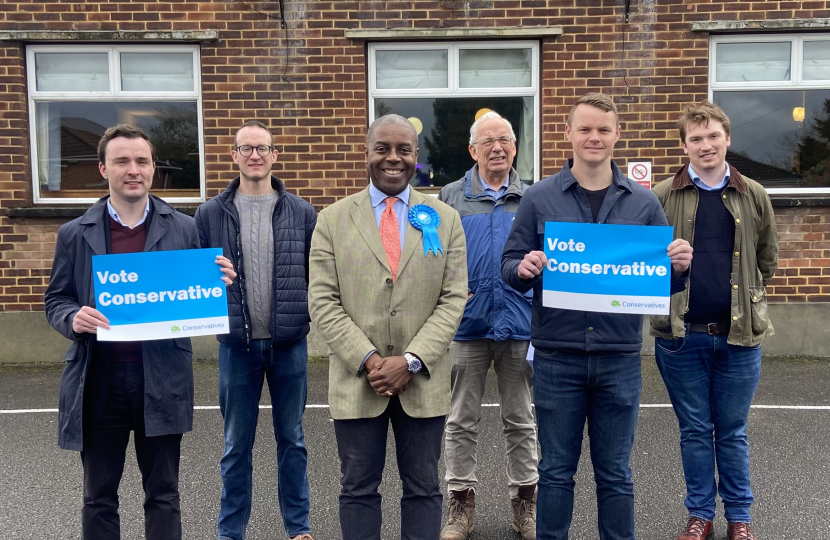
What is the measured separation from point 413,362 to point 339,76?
565 centimetres

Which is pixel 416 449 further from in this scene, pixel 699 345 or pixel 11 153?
pixel 11 153

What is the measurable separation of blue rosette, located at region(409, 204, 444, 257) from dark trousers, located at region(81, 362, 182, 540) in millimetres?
1273

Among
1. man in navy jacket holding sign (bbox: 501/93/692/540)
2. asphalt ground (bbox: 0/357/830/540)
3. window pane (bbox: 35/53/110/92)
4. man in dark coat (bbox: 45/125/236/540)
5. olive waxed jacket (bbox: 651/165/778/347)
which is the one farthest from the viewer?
window pane (bbox: 35/53/110/92)

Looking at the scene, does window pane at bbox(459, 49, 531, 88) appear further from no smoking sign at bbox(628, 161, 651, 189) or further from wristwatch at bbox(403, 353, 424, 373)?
wristwatch at bbox(403, 353, 424, 373)

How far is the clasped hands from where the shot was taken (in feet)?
9.12

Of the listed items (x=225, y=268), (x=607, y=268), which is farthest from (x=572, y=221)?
(x=225, y=268)

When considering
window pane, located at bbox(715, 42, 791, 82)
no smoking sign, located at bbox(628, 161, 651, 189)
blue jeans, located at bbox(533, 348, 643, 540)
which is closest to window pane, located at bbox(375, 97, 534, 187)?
no smoking sign, located at bbox(628, 161, 651, 189)

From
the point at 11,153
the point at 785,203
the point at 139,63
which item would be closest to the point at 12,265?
the point at 11,153

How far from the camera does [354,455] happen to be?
2.88m

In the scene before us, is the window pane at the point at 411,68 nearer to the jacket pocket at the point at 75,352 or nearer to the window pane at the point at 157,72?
the window pane at the point at 157,72

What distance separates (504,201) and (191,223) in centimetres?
161

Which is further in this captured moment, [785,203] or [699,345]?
[785,203]

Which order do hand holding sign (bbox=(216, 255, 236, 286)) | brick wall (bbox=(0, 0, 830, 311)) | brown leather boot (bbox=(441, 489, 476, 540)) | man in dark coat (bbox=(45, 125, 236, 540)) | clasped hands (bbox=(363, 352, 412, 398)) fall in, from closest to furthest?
1. clasped hands (bbox=(363, 352, 412, 398))
2. man in dark coat (bbox=(45, 125, 236, 540))
3. hand holding sign (bbox=(216, 255, 236, 286))
4. brown leather boot (bbox=(441, 489, 476, 540))
5. brick wall (bbox=(0, 0, 830, 311))

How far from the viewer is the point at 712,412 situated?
3701mm
